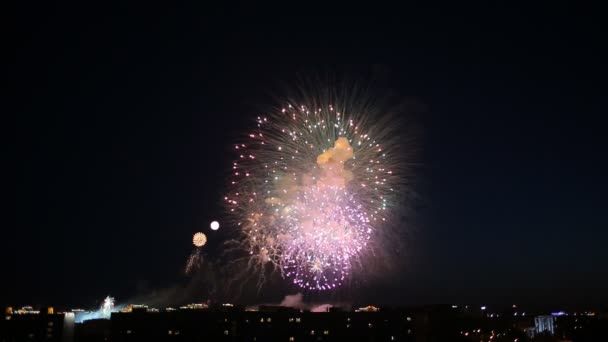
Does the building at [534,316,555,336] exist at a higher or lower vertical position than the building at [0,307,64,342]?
lower

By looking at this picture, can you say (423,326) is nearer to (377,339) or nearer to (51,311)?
(377,339)

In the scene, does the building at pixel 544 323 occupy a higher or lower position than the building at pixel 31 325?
lower

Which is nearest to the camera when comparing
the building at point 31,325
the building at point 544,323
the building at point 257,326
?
the building at point 257,326

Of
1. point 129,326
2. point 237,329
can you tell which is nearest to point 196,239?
point 237,329

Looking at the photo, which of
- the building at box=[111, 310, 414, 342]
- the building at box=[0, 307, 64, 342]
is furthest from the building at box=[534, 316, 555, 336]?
the building at box=[0, 307, 64, 342]

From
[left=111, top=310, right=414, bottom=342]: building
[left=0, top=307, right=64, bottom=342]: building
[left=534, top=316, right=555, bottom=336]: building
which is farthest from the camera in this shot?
[left=534, top=316, right=555, bottom=336]: building

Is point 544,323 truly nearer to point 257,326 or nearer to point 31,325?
point 257,326

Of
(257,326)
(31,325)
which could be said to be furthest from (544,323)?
A: (31,325)

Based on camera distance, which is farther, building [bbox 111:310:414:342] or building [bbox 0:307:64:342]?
building [bbox 0:307:64:342]

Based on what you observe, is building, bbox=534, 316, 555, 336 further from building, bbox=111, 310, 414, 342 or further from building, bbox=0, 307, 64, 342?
building, bbox=0, 307, 64, 342

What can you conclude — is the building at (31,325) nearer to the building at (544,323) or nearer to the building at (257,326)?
the building at (257,326)

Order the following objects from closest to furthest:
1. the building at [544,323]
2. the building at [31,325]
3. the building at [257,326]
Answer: the building at [257,326] < the building at [31,325] < the building at [544,323]

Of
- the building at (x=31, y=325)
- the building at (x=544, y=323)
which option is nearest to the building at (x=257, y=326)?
the building at (x=31, y=325)

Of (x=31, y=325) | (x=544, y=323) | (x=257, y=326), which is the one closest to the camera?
(x=257, y=326)
